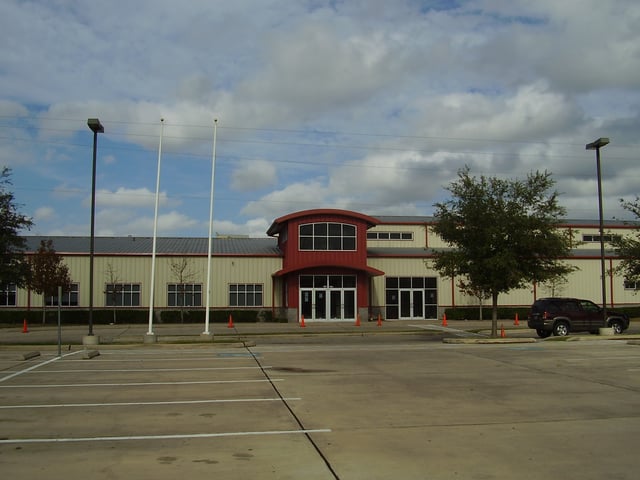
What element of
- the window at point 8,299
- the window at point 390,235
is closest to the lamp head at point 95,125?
the window at point 8,299

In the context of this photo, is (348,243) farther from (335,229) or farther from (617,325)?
(617,325)

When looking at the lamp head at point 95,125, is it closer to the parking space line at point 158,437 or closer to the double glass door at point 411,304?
the parking space line at point 158,437

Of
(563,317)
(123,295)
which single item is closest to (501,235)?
(563,317)

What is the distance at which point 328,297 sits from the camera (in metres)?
41.2

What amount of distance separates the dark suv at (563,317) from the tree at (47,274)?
28869 mm

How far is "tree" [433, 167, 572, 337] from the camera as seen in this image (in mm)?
25281

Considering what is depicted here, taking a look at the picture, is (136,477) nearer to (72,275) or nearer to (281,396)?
(281,396)

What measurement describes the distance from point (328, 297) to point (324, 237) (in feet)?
13.2

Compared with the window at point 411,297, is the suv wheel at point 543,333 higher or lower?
lower

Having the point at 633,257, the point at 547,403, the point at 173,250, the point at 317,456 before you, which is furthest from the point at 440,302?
the point at 317,456

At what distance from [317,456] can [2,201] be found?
92.1 ft

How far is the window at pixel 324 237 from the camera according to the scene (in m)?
41.5

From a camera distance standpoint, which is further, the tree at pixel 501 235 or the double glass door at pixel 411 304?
the double glass door at pixel 411 304

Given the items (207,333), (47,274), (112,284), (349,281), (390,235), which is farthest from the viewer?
(390,235)
